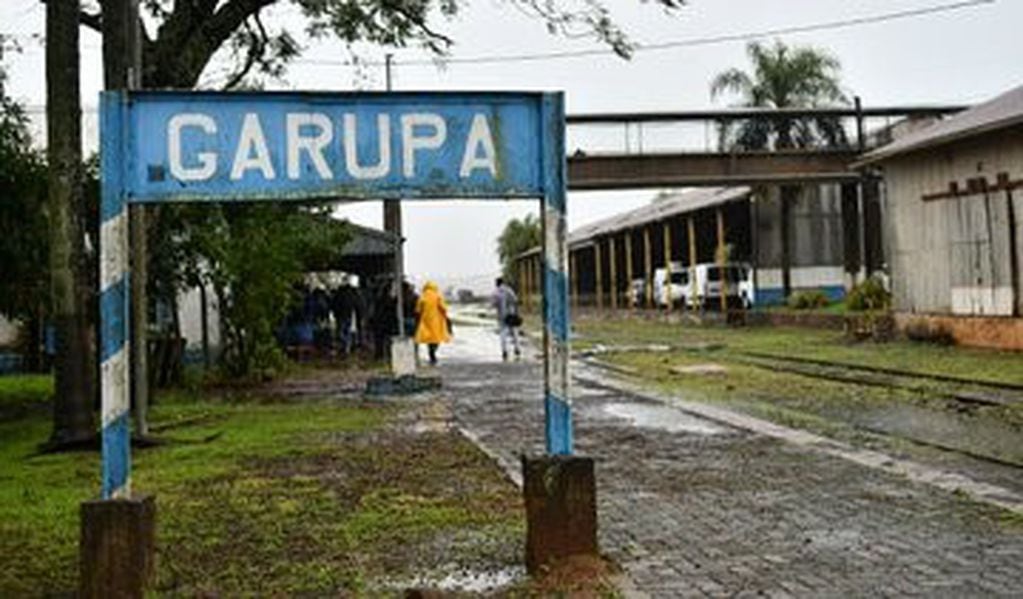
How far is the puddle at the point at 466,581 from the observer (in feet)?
18.1

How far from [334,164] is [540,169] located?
3.47ft

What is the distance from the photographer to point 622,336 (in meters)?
34.5

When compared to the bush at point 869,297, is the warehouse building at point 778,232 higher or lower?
higher

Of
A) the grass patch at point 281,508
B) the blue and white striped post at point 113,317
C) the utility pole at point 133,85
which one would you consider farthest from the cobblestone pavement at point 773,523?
the utility pole at point 133,85

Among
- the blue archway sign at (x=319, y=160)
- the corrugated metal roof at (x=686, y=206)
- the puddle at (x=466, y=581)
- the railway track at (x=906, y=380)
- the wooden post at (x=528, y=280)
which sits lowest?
the puddle at (x=466, y=581)

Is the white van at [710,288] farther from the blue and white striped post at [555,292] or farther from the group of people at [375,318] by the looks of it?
the blue and white striped post at [555,292]

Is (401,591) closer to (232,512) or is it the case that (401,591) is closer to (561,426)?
(561,426)

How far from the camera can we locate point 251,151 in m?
5.68

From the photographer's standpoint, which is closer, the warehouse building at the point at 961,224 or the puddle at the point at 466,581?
the puddle at the point at 466,581

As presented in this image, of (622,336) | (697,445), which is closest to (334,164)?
(697,445)

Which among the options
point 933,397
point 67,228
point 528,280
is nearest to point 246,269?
point 67,228

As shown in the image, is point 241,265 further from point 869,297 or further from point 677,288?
point 677,288

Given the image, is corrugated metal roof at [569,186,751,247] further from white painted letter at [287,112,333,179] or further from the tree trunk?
white painted letter at [287,112,333,179]

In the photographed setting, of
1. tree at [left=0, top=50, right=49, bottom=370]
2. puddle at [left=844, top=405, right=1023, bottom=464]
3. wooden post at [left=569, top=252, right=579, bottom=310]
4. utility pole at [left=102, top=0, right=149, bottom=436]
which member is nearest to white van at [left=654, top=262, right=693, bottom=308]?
wooden post at [left=569, top=252, right=579, bottom=310]
